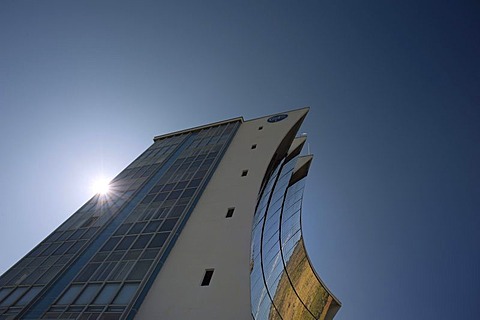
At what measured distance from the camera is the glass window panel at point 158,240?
17.0m

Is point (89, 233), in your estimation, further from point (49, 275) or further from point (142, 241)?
point (142, 241)

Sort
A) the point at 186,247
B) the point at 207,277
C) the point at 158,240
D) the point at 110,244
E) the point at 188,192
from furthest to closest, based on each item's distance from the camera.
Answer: the point at 188,192 < the point at 110,244 < the point at 158,240 < the point at 186,247 < the point at 207,277

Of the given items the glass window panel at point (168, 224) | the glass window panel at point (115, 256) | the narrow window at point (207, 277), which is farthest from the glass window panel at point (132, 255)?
the narrow window at point (207, 277)

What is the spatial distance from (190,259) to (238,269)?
3070 millimetres

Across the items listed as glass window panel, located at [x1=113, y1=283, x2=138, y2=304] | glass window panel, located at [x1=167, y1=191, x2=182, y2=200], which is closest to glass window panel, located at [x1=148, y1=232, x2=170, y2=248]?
glass window panel, located at [x1=113, y1=283, x2=138, y2=304]

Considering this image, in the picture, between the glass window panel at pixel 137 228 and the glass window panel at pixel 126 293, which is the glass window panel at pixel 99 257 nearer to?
the glass window panel at pixel 137 228

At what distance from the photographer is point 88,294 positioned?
14.8m

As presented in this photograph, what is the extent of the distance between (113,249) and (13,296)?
5.82 metres

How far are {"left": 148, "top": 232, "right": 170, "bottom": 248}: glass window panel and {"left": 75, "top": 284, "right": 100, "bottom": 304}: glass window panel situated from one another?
3.45 meters

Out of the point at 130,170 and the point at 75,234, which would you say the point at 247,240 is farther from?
the point at 130,170

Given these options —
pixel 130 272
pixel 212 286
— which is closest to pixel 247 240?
pixel 212 286

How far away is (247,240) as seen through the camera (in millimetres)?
15672

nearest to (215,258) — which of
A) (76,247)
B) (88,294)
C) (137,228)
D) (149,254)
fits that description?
(149,254)

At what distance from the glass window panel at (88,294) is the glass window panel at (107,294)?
0.43m
